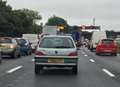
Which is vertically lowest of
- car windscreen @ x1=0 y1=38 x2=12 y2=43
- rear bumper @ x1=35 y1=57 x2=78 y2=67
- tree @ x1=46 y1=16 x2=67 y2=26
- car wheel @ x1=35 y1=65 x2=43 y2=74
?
car wheel @ x1=35 y1=65 x2=43 y2=74

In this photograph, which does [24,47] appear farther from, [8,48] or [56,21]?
[56,21]

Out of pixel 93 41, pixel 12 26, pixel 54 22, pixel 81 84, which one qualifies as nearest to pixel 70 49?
pixel 81 84

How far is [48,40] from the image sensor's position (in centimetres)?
2002

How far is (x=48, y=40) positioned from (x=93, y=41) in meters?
37.1

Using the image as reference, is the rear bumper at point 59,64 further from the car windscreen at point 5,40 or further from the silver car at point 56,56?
the car windscreen at point 5,40

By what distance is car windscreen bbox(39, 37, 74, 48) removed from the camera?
19.8 meters

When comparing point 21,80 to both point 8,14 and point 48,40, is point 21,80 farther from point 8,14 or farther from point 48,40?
point 8,14

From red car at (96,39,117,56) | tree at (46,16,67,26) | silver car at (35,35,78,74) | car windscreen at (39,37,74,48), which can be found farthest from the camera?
tree at (46,16,67,26)

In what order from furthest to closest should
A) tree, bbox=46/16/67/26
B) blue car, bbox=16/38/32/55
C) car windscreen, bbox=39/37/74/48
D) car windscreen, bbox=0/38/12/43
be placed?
tree, bbox=46/16/67/26 < blue car, bbox=16/38/32/55 < car windscreen, bbox=0/38/12/43 < car windscreen, bbox=39/37/74/48

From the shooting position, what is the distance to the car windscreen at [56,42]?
19766 millimetres

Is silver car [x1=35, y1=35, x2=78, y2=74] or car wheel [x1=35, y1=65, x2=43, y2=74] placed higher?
silver car [x1=35, y1=35, x2=78, y2=74]

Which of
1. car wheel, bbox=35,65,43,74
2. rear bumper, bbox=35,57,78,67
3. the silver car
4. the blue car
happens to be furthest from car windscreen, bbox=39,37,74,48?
the blue car

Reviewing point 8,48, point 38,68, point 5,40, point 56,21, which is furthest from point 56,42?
point 56,21

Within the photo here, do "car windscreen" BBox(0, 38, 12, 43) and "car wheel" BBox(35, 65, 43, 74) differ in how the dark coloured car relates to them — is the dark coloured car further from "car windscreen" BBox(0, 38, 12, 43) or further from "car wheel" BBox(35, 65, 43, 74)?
"car wheel" BBox(35, 65, 43, 74)
